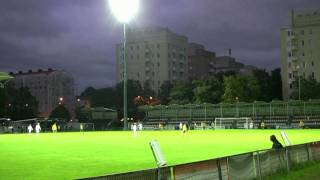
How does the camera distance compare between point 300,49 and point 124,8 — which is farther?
point 300,49

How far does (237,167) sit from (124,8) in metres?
52.6

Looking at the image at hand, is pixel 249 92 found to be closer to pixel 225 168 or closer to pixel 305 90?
pixel 305 90

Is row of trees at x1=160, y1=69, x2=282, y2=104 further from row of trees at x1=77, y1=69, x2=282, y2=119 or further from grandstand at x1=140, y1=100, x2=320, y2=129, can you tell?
grandstand at x1=140, y1=100, x2=320, y2=129

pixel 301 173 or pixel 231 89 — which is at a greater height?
pixel 231 89

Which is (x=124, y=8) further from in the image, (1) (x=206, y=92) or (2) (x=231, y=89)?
(1) (x=206, y=92)

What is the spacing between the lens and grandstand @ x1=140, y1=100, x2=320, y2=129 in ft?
342

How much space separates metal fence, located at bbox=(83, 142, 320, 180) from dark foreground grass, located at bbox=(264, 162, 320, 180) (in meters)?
0.21

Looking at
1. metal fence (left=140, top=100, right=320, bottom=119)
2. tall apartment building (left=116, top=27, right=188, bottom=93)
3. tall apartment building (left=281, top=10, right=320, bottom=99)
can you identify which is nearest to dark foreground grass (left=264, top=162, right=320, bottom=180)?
metal fence (left=140, top=100, right=320, bottom=119)

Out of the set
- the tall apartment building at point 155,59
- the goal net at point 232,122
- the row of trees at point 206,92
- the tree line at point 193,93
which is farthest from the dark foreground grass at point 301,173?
the tall apartment building at point 155,59

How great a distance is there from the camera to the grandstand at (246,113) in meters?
104

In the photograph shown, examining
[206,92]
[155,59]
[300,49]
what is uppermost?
[155,59]

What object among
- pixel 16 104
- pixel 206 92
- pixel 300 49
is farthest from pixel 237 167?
pixel 16 104

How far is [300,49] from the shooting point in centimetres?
15288

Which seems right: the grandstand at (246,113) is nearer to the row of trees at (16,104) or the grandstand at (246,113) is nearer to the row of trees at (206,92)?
the row of trees at (206,92)
